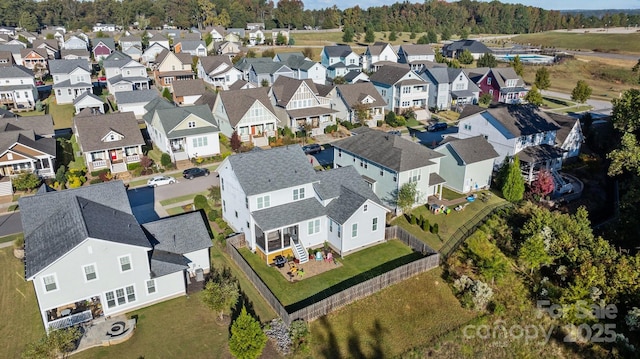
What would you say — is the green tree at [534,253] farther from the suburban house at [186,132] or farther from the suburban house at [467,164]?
the suburban house at [186,132]

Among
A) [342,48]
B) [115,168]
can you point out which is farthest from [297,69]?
[115,168]

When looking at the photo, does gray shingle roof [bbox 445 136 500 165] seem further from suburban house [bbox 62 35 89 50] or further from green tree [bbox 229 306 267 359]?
suburban house [bbox 62 35 89 50]

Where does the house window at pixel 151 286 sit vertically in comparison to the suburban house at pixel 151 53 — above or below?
below

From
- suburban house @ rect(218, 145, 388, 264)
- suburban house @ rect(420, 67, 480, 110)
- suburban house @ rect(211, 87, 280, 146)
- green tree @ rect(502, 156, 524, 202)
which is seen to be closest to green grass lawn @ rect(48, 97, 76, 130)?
suburban house @ rect(211, 87, 280, 146)

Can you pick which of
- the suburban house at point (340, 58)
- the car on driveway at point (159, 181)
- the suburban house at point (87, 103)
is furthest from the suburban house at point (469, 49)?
the car on driveway at point (159, 181)

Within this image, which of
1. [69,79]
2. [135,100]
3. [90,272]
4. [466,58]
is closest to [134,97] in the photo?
[135,100]

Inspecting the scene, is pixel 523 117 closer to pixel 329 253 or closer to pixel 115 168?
pixel 329 253
